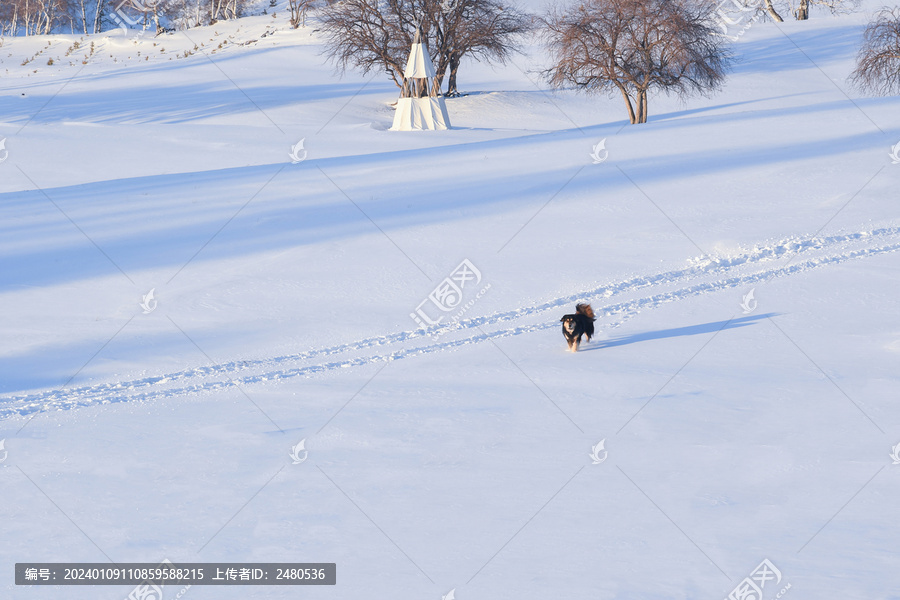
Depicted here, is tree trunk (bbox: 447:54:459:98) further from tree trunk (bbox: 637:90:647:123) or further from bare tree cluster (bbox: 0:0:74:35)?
bare tree cluster (bbox: 0:0:74:35)

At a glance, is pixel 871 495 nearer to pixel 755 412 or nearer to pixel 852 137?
pixel 755 412

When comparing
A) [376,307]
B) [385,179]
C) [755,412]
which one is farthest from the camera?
[385,179]

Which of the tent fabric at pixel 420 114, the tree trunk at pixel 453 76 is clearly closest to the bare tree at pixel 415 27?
the tree trunk at pixel 453 76

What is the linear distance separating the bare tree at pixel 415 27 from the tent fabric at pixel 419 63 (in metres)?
6.98

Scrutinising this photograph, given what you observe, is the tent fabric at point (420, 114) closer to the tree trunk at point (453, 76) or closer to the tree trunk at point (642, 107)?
the tree trunk at point (642, 107)

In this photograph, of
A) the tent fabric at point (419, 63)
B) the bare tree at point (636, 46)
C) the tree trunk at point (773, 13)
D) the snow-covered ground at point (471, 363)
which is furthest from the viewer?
the tree trunk at point (773, 13)

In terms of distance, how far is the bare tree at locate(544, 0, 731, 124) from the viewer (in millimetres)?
27859

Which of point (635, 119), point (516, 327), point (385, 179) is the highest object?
point (635, 119)

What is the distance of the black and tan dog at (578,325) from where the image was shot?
888 centimetres

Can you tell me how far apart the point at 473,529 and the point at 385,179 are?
10783 mm

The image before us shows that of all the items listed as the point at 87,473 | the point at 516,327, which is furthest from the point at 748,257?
the point at 87,473

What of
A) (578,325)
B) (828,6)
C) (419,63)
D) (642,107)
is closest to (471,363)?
(578,325)

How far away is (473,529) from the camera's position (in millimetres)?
5512

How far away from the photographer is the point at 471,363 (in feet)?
29.1
